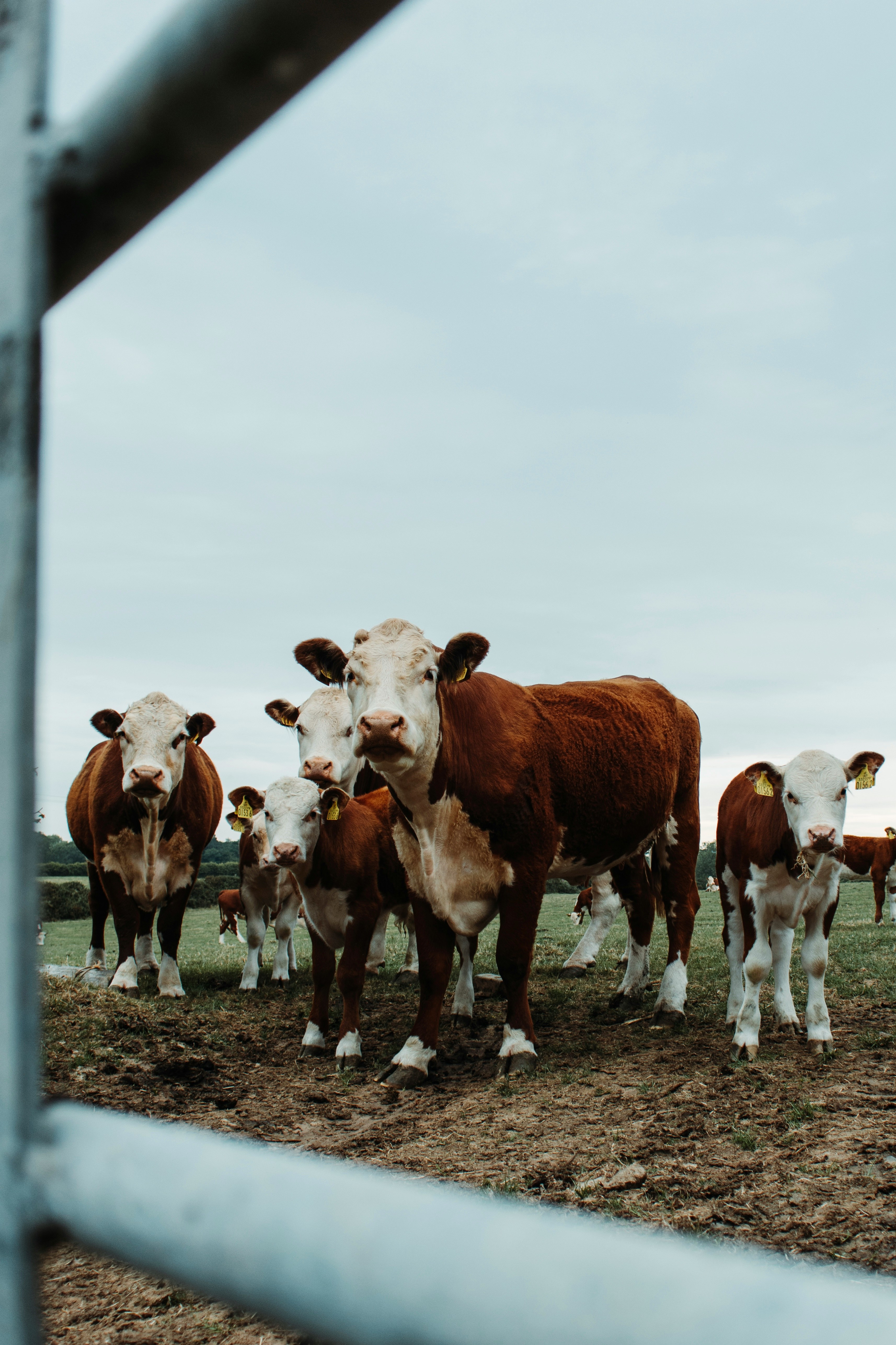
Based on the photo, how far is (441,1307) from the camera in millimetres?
378

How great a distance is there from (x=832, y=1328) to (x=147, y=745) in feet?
26.1

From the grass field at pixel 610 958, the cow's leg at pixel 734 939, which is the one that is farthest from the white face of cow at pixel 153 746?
the cow's leg at pixel 734 939

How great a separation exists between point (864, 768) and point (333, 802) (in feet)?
11.3

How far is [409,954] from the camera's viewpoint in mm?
9625

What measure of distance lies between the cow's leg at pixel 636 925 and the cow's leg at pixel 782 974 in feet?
4.29

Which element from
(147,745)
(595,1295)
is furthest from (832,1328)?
(147,745)

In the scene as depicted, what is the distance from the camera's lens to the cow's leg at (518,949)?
5793mm

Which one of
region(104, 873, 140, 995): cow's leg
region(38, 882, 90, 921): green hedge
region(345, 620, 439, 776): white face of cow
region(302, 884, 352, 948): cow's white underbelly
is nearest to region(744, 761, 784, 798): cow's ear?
region(345, 620, 439, 776): white face of cow

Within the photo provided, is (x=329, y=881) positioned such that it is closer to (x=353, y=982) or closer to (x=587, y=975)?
(x=353, y=982)

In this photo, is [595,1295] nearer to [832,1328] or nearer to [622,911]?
[832,1328]

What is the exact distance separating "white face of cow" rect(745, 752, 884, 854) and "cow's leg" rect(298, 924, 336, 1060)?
301 cm

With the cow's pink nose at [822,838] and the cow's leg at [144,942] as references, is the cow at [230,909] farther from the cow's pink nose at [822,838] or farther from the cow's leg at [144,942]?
the cow's pink nose at [822,838]

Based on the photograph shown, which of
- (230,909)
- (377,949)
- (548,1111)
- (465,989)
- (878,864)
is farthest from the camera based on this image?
(878,864)

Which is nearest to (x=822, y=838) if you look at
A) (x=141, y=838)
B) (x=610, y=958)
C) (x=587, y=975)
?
(x=587, y=975)
